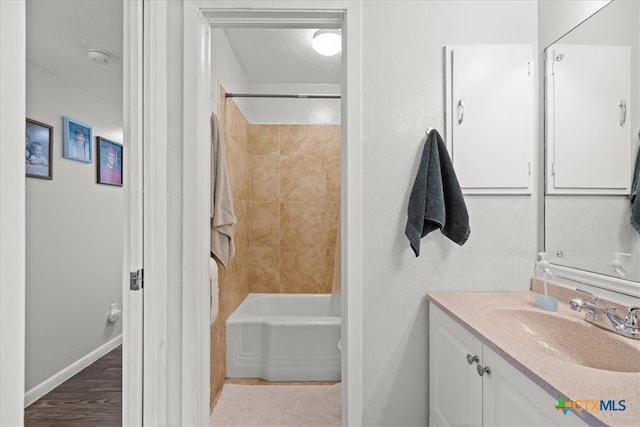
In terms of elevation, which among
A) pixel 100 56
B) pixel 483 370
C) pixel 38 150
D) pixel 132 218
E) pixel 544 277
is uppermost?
pixel 100 56

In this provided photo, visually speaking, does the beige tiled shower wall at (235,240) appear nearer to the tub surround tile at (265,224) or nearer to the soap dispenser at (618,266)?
the tub surround tile at (265,224)

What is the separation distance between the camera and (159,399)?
4.67 feet

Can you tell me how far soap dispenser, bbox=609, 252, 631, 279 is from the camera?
1187mm

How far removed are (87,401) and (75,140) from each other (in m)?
0.71

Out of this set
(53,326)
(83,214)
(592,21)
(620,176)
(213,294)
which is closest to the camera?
(53,326)

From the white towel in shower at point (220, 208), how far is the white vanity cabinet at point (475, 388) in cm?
111

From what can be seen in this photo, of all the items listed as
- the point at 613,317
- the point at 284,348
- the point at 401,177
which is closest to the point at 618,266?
the point at 613,317

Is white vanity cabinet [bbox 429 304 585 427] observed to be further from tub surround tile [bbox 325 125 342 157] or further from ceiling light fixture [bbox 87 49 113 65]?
tub surround tile [bbox 325 125 342 157]

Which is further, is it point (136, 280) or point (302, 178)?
point (302, 178)

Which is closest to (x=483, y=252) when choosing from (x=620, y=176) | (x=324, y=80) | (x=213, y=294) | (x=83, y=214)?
(x=620, y=176)

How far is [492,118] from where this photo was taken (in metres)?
1.55

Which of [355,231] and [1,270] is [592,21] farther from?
[1,270]

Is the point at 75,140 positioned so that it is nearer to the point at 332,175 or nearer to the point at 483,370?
the point at 483,370

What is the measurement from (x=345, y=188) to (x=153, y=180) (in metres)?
0.80
